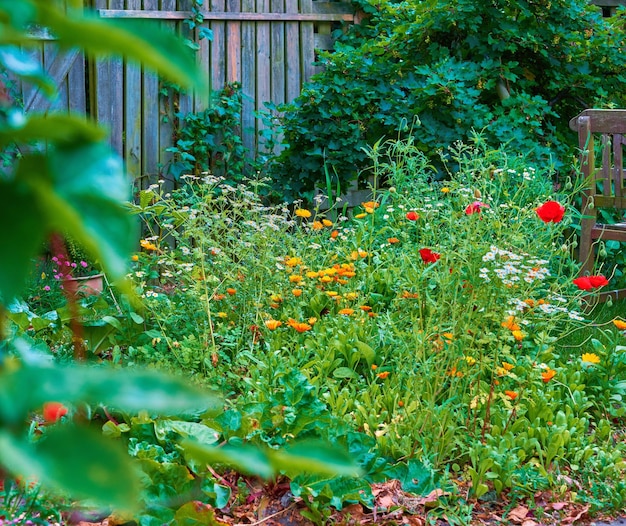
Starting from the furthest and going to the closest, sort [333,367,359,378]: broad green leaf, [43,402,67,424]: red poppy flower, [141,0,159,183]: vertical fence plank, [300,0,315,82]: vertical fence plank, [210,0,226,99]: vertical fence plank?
[300,0,315,82]: vertical fence plank → [210,0,226,99]: vertical fence plank → [141,0,159,183]: vertical fence plank → [333,367,359,378]: broad green leaf → [43,402,67,424]: red poppy flower

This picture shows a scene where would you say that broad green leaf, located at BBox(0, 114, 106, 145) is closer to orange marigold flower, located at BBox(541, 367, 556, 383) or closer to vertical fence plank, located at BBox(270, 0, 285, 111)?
orange marigold flower, located at BBox(541, 367, 556, 383)

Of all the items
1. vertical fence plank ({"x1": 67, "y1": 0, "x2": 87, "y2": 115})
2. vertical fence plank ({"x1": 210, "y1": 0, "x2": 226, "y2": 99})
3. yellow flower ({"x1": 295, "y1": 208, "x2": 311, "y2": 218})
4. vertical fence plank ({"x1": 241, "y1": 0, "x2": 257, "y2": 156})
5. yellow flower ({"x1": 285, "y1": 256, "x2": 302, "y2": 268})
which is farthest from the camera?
vertical fence plank ({"x1": 241, "y1": 0, "x2": 257, "y2": 156})

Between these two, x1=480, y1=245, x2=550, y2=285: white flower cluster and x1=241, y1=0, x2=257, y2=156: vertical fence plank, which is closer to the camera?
x1=480, y1=245, x2=550, y2=285: white flower cluster

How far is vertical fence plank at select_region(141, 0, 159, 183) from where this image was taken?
578cm

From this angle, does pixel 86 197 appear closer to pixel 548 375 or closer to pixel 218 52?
pixel 548 375

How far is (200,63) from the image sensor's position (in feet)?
19.5

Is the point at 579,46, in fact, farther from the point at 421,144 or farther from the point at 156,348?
the point at 156,348

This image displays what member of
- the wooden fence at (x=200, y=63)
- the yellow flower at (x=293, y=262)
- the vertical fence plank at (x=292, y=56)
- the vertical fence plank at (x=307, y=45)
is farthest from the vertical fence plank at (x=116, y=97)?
the yellow flower at (x=293, y=262)

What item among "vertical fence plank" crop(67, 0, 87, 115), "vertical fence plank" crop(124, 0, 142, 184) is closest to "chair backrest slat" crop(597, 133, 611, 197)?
"vertical fence plank" crop(124, 0, 142, 184)

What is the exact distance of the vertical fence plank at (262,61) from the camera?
6.30 meters

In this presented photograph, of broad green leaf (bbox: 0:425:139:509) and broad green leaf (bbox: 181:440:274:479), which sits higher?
broad green leaf (bbox: 0:425:139:509)

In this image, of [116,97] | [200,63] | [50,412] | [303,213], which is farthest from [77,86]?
[50,412]

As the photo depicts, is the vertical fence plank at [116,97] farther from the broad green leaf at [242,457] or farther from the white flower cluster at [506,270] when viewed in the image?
the broad green leaf at [242,457]

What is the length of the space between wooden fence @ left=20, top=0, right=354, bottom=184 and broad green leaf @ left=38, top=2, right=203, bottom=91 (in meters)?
5.03
